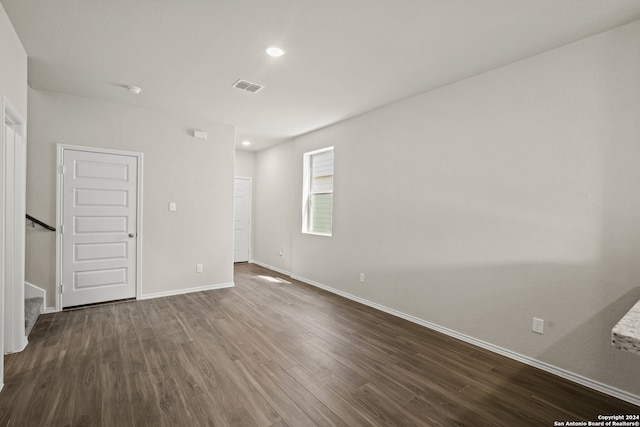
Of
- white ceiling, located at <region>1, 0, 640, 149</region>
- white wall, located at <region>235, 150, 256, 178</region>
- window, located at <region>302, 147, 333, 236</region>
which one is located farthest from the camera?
white wall, located at <region>235, 150, 256, 178</region>

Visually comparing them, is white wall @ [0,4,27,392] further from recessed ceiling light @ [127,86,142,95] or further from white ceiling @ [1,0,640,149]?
recessed ceiling light @ [127,86,142,95]

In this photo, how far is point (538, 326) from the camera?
2.58 metres

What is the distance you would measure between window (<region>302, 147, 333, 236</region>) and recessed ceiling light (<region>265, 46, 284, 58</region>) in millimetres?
2353

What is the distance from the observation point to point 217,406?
201 cm

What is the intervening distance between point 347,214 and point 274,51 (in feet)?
8.42

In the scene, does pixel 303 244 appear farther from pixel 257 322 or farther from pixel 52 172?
pixel 52 172

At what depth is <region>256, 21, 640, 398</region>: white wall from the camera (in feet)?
7.34

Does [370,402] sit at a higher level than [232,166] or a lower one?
lower

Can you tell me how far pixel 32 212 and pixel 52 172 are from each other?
1.73 ft

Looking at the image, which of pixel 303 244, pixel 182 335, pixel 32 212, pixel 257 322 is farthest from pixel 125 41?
pixel 303 244

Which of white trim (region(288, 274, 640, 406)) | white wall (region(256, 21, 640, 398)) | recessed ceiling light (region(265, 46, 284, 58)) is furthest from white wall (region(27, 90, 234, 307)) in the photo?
white trim (region(288, 274, 640, 406))

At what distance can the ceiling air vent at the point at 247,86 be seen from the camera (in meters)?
3.36

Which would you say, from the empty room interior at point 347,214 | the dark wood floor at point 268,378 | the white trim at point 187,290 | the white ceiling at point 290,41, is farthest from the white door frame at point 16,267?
the white trim at point 187,290

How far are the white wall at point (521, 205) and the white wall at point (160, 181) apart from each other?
2421mm
